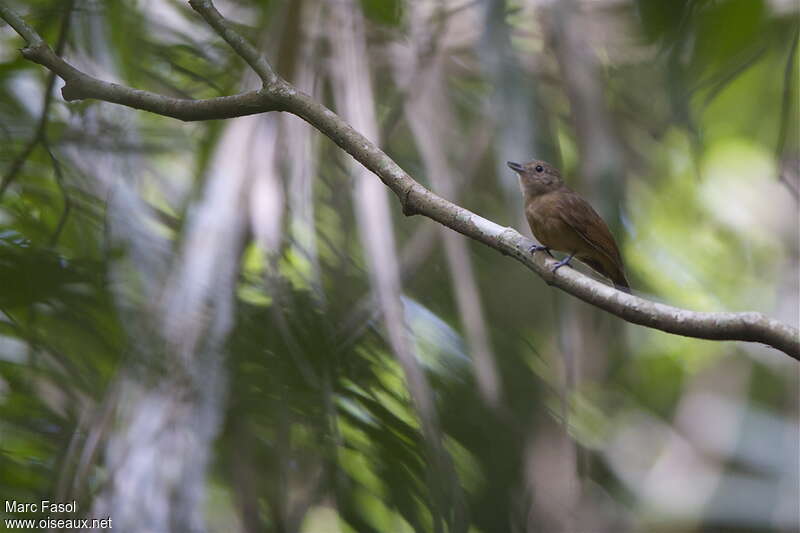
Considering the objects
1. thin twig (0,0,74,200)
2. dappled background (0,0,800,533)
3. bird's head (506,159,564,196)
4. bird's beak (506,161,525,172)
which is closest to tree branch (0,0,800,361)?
thin twig (0,0,74,200)

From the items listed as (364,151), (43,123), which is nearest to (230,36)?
(364,151)

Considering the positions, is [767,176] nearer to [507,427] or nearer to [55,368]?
[507,427]

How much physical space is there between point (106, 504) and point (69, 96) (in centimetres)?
118

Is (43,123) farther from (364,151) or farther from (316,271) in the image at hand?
(364,151)

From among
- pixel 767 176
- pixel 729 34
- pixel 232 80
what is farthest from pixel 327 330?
pixel 767 176

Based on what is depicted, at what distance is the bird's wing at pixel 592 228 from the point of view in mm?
3150

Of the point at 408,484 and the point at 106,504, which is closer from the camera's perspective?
the point at 106,504

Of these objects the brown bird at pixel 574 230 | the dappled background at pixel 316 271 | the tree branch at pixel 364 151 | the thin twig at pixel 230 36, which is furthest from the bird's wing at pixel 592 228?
the thin twig at pixel 230 36

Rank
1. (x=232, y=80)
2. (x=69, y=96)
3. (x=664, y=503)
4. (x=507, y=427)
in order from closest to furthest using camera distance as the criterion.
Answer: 1. (x=69, y=96)
2. (x=507, y=427)
3. (x=232, y=80)
4. (x=664, y=503)

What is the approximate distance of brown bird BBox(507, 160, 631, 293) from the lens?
3.16m

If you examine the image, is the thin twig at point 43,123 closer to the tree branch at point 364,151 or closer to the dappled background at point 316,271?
the dappled background at point 316,271

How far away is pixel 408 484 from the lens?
112 inches

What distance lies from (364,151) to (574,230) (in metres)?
1.20

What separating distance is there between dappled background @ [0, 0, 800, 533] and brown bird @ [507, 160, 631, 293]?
11cm
